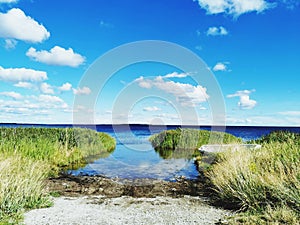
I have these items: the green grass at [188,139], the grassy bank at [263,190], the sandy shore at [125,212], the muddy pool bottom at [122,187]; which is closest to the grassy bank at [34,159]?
the sandy shore at [125,212]

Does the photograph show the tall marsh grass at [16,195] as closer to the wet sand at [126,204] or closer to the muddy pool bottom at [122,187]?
the wet sand at [126,204]

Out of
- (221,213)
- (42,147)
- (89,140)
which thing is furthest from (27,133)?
(221,213)

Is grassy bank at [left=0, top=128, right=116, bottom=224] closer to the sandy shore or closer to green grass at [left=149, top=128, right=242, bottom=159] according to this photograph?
the sandy shore

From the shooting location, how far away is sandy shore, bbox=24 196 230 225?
6.13 meters

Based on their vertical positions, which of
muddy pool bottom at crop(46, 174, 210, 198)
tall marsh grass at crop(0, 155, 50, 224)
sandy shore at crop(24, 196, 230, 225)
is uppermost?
tall marsh grass at crop(0, 155, 50, 224)

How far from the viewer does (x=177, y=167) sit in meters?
15.1

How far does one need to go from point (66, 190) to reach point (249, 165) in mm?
5744

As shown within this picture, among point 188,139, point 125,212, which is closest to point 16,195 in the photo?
point 125,212

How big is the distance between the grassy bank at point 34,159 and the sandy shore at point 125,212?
→ 41 cm

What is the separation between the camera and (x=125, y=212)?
6.84 meters

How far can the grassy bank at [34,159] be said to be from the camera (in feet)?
21.6

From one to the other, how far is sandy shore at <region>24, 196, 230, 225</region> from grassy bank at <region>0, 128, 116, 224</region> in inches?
16.3

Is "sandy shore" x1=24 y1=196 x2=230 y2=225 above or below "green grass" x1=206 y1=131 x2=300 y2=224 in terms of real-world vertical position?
below

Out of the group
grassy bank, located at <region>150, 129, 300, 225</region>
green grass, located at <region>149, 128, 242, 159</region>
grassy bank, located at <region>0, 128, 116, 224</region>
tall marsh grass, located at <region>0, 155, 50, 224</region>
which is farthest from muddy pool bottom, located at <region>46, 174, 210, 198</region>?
green grass, located at <region>149, 128, 242, 159</region>
